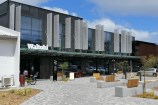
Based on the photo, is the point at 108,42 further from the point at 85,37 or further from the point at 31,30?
the point at 31,30

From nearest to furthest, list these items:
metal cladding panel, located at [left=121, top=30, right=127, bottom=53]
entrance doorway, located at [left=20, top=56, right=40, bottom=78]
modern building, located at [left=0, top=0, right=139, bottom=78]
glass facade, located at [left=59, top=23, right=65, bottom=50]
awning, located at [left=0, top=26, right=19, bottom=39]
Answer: awning, located at [left=0, top=26, right=19, bottom=39], modern building, located at [left=0, top=0, right=139, bottom=78], entrance doorway, located at [left=20, top=56, right=40, bottom=78], glass facade, located at [left=59, top=23, right=65, bottom=50], metal cladding panel, located at [left=121, top=30, right=127, bottom=53]

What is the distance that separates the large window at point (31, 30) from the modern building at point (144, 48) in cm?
3054

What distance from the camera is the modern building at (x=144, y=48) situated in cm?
6397

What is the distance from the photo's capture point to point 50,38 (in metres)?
39.5

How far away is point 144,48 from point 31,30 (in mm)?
35458

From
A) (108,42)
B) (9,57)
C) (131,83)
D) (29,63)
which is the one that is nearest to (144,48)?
(108,42)

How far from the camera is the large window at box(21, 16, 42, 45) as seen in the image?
1439 inches

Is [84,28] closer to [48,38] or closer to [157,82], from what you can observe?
[48,38]

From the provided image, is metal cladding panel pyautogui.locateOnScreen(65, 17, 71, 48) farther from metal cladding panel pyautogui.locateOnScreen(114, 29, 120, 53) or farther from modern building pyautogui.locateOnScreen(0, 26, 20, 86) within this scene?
modern building pyautogui.locateOnScreen(0, 26, 20, 86)

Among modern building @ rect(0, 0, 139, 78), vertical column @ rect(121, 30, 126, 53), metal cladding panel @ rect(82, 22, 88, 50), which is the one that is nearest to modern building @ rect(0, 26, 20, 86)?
modern building @ rect(0, 0, 139, 78)

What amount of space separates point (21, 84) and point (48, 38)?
48.1ft

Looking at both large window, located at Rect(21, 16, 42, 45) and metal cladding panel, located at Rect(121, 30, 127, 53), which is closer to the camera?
large window, located at Rect(21, 16, 42, 45)

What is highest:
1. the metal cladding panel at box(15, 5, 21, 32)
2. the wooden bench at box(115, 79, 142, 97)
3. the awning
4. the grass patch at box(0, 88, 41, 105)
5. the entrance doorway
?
the metal cladding panel at box(15, 5, 21, 32)

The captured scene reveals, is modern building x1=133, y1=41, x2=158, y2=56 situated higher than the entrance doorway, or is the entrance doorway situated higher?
modern building x1=133, y1=41, x2=158, y2=56
